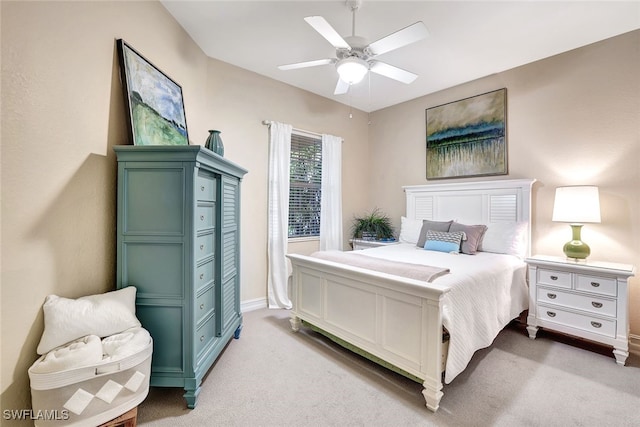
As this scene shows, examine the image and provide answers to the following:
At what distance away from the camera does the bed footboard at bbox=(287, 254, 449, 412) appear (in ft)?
5.54

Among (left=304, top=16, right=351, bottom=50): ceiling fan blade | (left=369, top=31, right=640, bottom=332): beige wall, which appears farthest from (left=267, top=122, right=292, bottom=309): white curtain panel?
(left=369, top=31, right=640, bottom=332): beige wall

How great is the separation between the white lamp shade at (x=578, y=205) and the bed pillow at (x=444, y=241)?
883 mm

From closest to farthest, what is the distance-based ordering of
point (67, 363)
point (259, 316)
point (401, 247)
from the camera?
point (67, 363) → point (259, 316) → point (401, 247)

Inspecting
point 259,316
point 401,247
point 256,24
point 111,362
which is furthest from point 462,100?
point 111,362

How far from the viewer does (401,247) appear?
11.3ft

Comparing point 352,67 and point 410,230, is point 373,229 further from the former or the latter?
point 352,67

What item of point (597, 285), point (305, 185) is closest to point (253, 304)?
point (305, 185)

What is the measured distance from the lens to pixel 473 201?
347 centimetres

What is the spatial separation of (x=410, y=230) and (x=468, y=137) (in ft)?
4.73

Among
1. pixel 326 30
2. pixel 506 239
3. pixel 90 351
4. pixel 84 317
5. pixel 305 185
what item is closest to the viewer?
pixel 90 351

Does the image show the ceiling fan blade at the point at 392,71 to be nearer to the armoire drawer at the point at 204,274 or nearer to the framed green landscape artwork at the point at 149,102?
the framed green landscape artwork at the point at 149,102

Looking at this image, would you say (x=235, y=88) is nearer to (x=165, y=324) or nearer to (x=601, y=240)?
(x=165, y=324)

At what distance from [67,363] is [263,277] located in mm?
2303

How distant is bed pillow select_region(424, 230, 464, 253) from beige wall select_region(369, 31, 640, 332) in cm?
88
